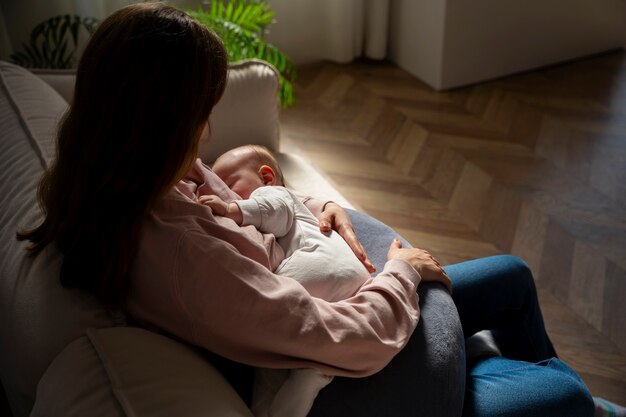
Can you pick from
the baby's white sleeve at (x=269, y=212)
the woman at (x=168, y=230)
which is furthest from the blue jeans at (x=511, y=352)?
the baby's white sleeve at (x=269, y=212)

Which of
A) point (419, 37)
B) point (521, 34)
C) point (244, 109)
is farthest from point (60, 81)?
point (521, 34)

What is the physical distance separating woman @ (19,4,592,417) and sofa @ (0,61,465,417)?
35 millimetres

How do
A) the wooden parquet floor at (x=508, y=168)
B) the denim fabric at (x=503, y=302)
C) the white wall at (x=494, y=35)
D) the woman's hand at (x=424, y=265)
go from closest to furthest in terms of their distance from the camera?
1. the woman's hand at (x=424, y=265)
2. the denim fabric at (x=503, y=302)
3. the wooden parquet floor at (x=508, y=168)
4. the white wall at (x=494, y=35)

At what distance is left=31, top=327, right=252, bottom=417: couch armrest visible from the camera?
809 mm

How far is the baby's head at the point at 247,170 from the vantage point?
1380mm

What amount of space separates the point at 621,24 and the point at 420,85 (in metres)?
1.11

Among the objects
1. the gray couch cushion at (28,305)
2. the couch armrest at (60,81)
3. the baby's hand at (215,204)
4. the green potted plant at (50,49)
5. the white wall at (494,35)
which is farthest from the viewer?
the white wall at (494,35)

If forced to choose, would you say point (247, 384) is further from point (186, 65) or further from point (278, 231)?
point (186, 65)

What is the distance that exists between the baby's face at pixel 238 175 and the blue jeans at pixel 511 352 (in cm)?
45

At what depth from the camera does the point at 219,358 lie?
105cm

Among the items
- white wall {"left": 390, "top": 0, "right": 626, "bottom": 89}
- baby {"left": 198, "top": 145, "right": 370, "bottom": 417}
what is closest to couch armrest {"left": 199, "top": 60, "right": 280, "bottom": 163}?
baby {"left": 198, "top": 145, "right": 370, "bottom": 417}

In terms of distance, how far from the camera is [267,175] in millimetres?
1438

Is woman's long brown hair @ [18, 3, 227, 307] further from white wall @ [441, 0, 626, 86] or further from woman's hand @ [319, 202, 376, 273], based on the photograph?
white wall @ [441, 0, 626, 86]

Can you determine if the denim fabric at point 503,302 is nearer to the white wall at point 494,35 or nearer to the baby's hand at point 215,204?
the baby's hand at point 215,204
